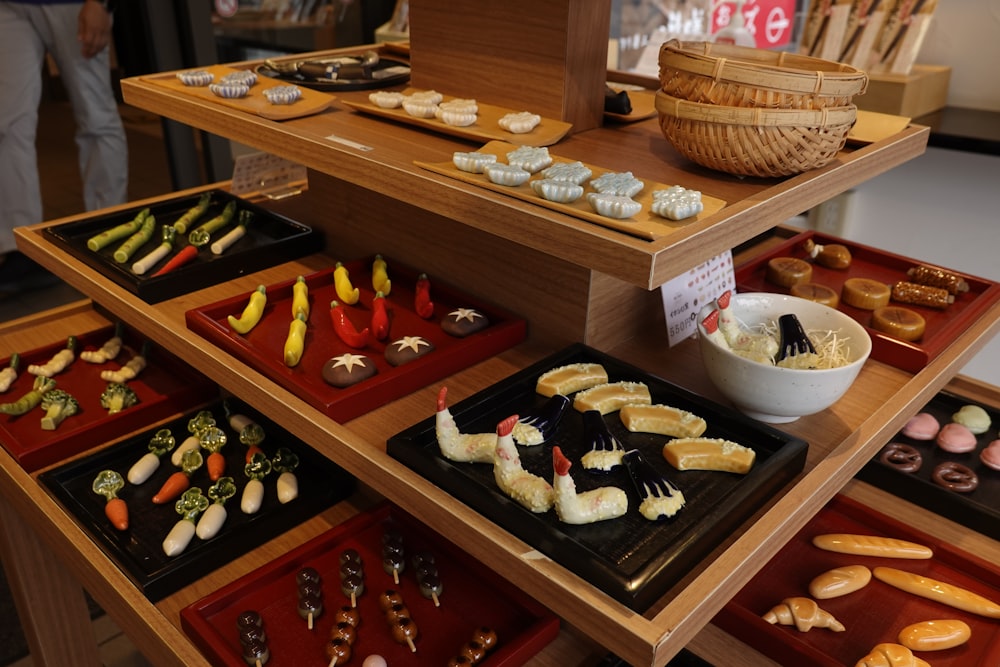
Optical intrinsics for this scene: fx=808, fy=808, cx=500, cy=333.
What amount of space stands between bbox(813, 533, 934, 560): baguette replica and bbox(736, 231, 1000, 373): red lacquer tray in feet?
0.90

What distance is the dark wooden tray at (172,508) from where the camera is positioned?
3.82ft

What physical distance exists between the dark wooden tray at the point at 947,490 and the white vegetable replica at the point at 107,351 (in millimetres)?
1473

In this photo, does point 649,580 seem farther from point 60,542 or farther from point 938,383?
point 60,542

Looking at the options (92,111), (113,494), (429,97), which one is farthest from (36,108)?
(429,97)

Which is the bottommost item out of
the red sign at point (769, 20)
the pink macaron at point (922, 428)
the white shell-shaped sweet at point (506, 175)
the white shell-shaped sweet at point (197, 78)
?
the pink macaron at point (922, 428)

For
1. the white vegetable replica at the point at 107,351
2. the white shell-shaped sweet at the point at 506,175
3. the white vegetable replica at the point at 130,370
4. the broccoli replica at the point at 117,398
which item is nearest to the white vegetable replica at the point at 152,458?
the broccoli replica at the point at 117,398

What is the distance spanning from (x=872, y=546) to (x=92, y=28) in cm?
327

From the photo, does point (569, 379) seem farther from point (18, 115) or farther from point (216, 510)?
point (18, 115)

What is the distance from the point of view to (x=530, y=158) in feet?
3.30

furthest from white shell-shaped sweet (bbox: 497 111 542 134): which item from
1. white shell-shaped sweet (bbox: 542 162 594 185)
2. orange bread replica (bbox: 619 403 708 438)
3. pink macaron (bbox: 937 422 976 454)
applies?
pink macaron (bbox: 937 422 976 454)

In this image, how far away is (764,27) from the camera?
283 centimetres

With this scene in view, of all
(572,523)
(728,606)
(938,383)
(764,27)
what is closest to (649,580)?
(572,523)

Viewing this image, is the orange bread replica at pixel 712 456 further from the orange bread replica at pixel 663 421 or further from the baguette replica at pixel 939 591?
the baguette replica at pixel 939 591

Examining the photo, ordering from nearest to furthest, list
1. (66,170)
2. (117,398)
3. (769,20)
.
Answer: (117,398)
(769,20)
(66,170)
